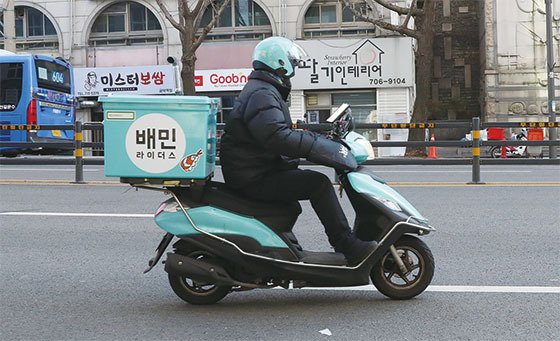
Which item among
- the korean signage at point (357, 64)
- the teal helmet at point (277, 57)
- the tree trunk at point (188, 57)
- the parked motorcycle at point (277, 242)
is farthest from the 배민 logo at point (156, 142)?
the korean signage at point (357, 64)

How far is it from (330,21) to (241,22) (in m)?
4.00

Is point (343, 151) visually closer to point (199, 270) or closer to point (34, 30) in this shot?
point (199, 270)

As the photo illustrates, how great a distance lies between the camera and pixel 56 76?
24094 mm

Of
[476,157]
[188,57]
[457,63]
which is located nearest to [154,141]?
[476,157]

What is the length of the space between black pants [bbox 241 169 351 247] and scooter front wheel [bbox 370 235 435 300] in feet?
1.07

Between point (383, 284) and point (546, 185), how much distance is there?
7306 millimetres

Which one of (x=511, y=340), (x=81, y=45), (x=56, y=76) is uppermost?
(x=81, y=45)

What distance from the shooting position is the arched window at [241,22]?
31797 millimetres

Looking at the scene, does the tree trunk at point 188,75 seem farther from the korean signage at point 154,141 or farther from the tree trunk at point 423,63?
the korean signage at point 154,141

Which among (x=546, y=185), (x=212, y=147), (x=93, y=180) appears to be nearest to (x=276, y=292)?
(x=212, y=147)

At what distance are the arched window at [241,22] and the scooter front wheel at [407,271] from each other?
2788 centimetres

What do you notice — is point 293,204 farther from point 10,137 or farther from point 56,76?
point 56,76

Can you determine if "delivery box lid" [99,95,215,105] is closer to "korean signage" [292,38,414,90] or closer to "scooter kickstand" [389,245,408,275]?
"scooter kickstand" [389,245,408,275]

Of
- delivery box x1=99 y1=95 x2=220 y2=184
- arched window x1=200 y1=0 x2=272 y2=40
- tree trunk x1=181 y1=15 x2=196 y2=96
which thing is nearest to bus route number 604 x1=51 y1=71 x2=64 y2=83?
tree trunk x1=181 y1=15 x2=196 y2=96
